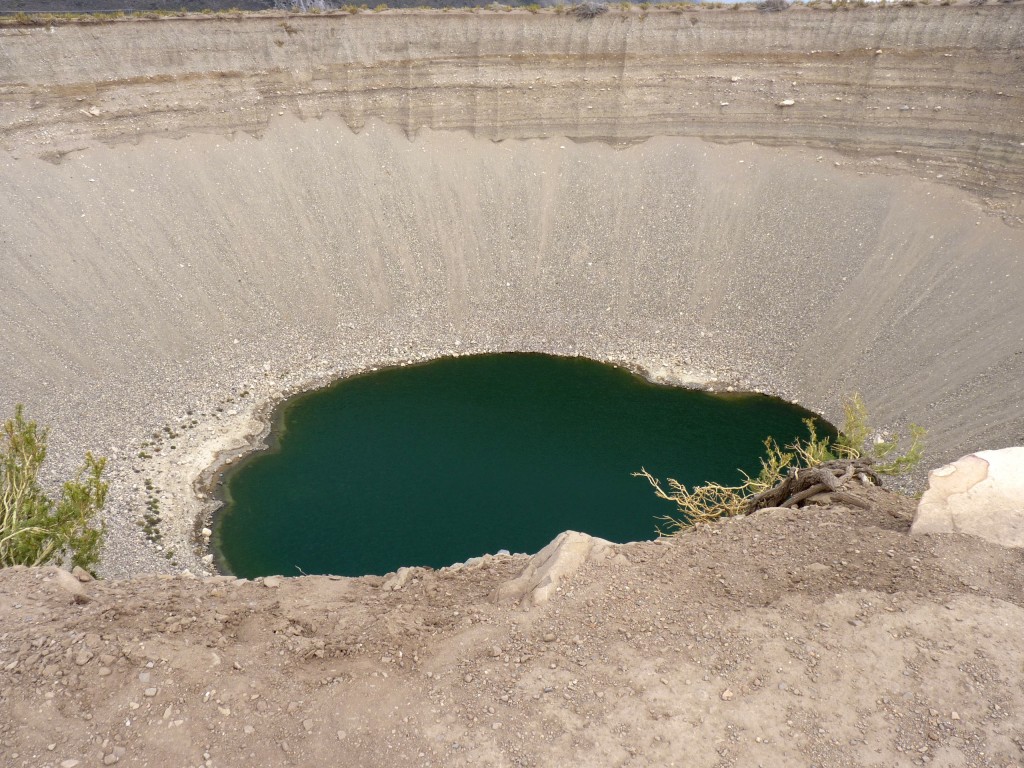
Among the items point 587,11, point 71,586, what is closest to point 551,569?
point 71,586

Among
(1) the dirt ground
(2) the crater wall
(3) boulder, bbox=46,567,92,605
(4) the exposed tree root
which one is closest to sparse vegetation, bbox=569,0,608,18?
(2) the crater wall

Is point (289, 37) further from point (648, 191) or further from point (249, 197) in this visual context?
point (648, 191)

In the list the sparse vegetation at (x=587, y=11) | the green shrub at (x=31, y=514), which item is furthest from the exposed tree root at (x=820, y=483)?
the sparse vegetation at (x=587, y=11)

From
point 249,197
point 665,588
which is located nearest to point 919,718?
point 665,588

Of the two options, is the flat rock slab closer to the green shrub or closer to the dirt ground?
the dirt ground

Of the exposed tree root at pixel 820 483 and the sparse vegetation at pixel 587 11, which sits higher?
A: the sparse vegetation at pixel 587 11

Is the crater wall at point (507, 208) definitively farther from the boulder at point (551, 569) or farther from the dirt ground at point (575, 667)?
the boulder at point (551, 569)
